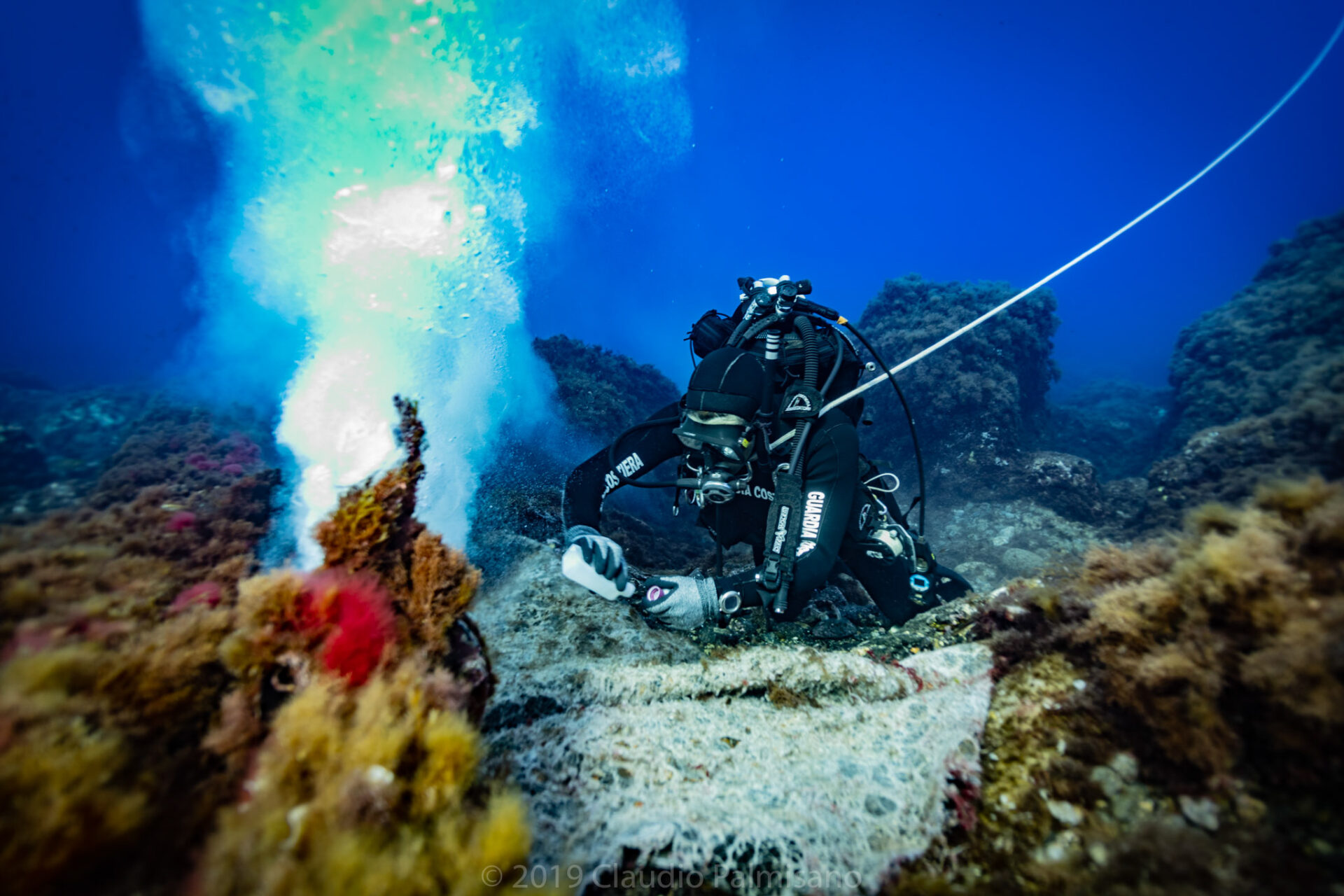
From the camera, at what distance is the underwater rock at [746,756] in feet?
5.03

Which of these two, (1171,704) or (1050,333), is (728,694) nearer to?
(1171,704)

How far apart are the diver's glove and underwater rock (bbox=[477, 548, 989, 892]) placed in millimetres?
291

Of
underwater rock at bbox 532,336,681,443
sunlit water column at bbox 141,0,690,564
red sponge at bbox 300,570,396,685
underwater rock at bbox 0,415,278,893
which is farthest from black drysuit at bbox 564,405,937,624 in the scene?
underwater rock at bbox 532,336,681,443

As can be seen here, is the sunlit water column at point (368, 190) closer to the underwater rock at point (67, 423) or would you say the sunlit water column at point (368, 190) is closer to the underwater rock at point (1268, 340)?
the underwater rock at point (67, 423)

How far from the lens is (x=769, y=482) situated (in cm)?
438

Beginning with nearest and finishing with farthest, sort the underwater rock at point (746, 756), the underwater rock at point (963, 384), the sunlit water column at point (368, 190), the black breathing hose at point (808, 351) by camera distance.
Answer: the underwater rock at point (746, 756)
the black breathing hose at point (808, 351)
the sunlit water column at point (368, 190)
the underwater rock at point (963, 384)

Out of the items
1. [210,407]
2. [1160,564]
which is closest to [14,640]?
[1160,564]

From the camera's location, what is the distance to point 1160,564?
6.19 feet

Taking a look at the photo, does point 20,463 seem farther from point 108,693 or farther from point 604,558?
point 604,558

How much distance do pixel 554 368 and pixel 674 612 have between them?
37.7 ft

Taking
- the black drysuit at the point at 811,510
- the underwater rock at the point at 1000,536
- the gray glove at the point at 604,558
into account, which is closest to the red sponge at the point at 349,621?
the gray glove at the point at 604,558

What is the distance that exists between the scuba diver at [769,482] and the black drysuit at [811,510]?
0.03 ft

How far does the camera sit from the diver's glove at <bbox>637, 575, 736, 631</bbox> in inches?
129

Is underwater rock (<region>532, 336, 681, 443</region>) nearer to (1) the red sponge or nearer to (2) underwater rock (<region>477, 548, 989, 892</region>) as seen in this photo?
(2) underwater rock (<region>477, 548, 989, 892</region>)
